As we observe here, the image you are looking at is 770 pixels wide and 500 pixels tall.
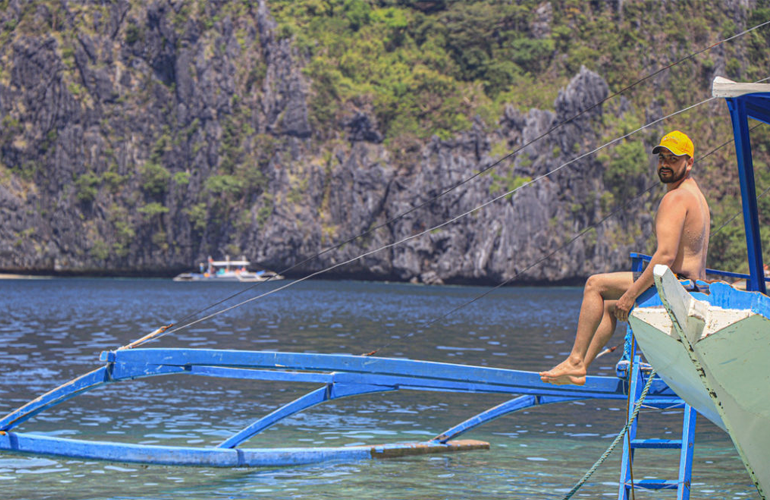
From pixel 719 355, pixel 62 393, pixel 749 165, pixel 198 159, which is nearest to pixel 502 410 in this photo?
pixel 749 165

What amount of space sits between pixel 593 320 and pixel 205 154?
133048 mm

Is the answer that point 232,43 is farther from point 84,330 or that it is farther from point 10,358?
point 10,358

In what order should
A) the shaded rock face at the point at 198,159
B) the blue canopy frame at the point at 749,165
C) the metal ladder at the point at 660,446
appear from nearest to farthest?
the metal ladder at the point at 660,446 → the blue canopy frame at the point at 749,165 → the shaded rock face at the point at 198,159

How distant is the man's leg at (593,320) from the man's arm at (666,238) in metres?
0.43

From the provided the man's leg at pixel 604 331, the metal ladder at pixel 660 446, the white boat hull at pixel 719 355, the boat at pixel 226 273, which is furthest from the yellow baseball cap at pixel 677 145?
the boat at pixel 226 273

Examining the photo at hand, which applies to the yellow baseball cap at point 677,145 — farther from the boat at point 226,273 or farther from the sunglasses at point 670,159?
the boat at point 226,273

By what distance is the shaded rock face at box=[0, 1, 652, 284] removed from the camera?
12162 centimetres

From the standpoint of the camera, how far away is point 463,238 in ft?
379

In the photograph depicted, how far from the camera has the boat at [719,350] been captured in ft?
22.1

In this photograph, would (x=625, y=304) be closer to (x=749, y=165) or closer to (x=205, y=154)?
(x=749, y=165)

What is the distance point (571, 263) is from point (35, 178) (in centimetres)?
8300

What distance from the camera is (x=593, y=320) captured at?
873 centimetres

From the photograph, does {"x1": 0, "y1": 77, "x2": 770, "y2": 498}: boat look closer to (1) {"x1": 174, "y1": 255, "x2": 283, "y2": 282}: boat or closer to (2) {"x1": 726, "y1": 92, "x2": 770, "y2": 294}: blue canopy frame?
(2) {"x1": 726, "y1": 92, "x2": 770, "y2": 294}: blue canopy frame

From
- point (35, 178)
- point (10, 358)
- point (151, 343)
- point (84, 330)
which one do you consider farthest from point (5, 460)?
point (35, 178)
